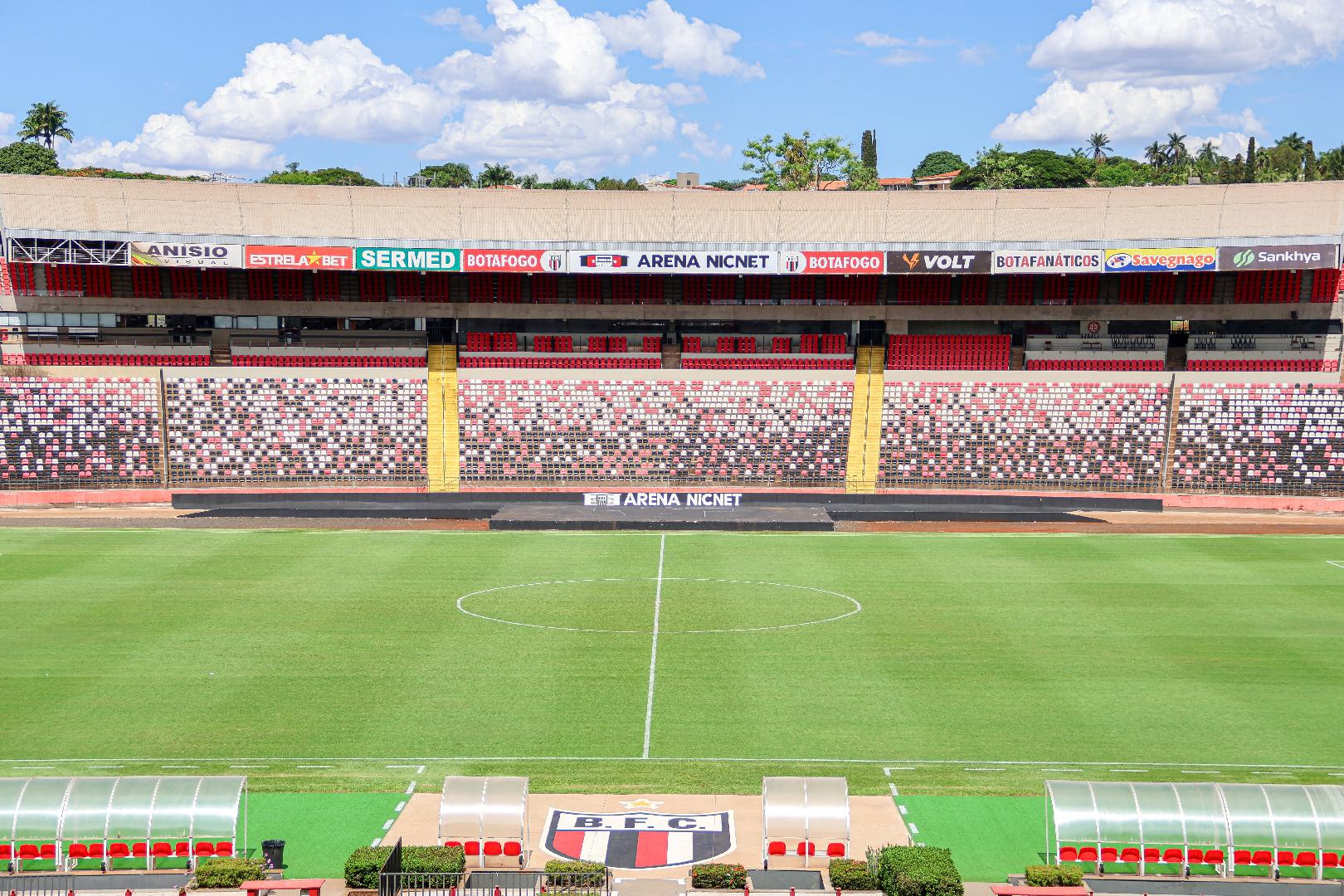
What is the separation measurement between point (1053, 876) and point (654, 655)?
14572 mm

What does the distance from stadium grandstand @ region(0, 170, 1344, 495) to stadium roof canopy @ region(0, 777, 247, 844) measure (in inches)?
1405

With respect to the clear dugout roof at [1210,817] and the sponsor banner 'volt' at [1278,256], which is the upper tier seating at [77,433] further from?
the sponsor banner 'volt' at [1278,256]

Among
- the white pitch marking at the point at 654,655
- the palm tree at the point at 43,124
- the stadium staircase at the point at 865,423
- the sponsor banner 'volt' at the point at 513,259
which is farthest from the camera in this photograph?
the palm tree at the point at 43,124

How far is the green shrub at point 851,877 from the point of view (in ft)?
62.7

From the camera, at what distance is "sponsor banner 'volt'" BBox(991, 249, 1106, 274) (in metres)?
55.5

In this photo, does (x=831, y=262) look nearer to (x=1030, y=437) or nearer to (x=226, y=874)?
(x=1030, y=437)

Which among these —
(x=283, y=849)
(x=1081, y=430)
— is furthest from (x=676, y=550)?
(x=283, y=849)

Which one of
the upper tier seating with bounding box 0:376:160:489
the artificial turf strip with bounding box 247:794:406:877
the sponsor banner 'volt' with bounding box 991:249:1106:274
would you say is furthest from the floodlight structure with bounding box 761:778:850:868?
the upper tier seating with bounding box 0:376:160:489

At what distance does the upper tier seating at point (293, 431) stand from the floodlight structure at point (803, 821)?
37738mm

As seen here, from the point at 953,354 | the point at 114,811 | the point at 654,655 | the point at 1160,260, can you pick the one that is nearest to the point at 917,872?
the point at 114,811

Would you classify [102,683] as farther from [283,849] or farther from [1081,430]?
[1081,430]

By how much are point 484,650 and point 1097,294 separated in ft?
127

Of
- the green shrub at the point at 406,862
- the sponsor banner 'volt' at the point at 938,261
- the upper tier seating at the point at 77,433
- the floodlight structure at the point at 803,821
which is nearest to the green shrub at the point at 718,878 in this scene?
the floodlight structure at the point at 803,821

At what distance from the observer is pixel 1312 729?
1069 inches
